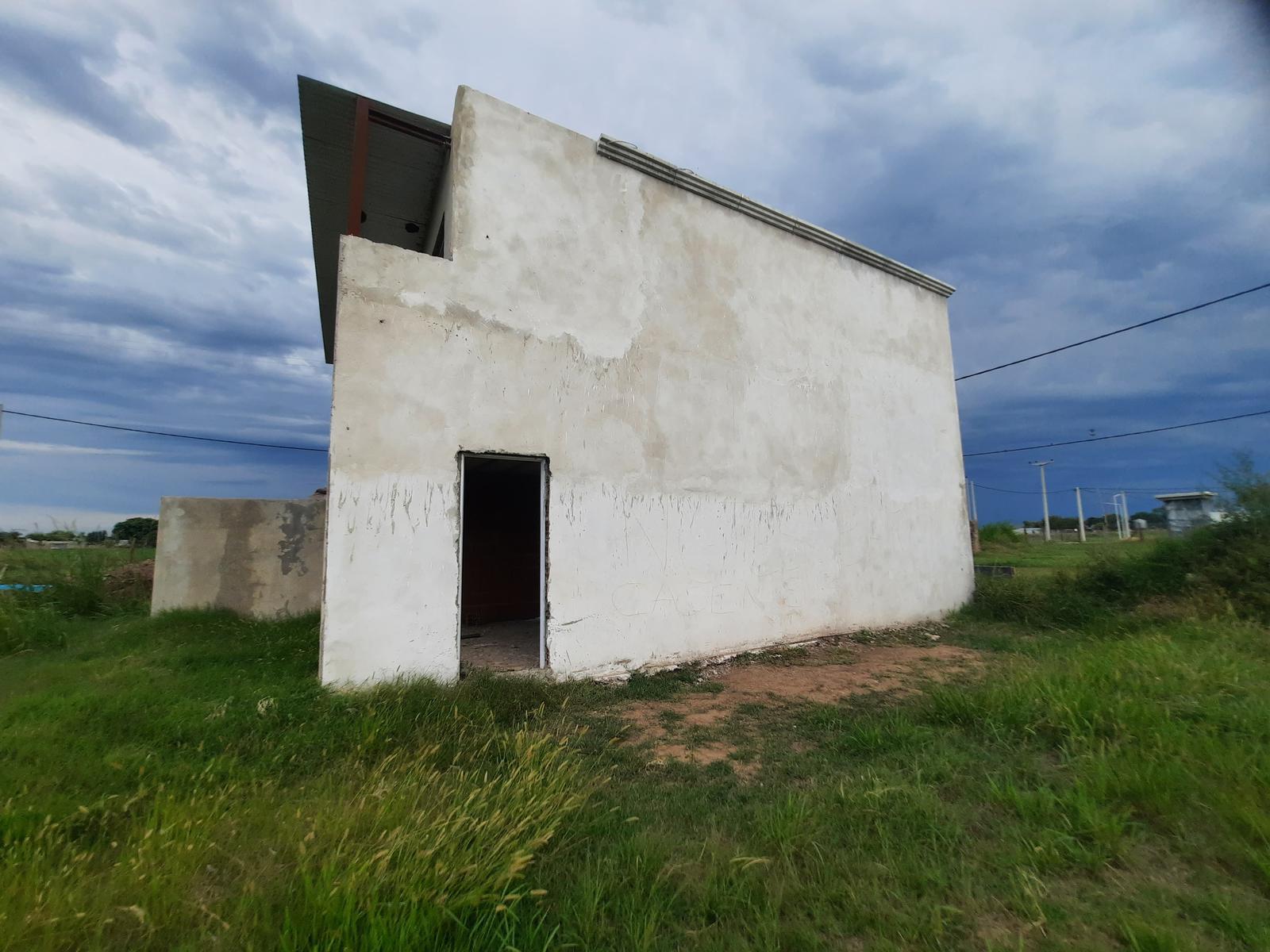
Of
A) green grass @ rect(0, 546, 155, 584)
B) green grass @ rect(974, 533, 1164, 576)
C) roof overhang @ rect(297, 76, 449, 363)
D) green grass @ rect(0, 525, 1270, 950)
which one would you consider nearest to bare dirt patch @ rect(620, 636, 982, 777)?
green grass @ rect(0, 525, 1270, 950)

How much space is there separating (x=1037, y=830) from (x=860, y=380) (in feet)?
23.2

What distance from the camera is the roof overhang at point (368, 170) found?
226 inches

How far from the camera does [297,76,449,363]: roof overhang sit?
5.73 m

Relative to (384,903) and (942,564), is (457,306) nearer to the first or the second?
(384,903)

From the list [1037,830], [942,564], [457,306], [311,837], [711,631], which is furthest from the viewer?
[942,564]

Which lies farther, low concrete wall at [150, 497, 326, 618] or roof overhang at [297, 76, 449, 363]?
low concrete wall at [150, 497, 326, 618]

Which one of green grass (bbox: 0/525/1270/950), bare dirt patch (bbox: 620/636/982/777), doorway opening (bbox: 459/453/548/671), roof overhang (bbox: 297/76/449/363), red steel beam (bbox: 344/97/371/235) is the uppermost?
roof overhang (bbox: 297/76/449/363)

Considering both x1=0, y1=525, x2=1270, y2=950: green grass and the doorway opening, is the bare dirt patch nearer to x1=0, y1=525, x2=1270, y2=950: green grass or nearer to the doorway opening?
x1=0, y1=525, x2=1270, y2=950: green grass

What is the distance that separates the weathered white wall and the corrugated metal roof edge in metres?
0.14

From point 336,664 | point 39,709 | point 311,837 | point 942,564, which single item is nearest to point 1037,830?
point 311,837

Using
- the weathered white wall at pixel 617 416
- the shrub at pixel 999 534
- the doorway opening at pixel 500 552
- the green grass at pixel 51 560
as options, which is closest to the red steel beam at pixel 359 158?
the weathered white wall at pixel 617 416

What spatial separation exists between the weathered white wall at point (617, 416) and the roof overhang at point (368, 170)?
0.97 metres

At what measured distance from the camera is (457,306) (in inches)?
209

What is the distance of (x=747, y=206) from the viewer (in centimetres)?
755
